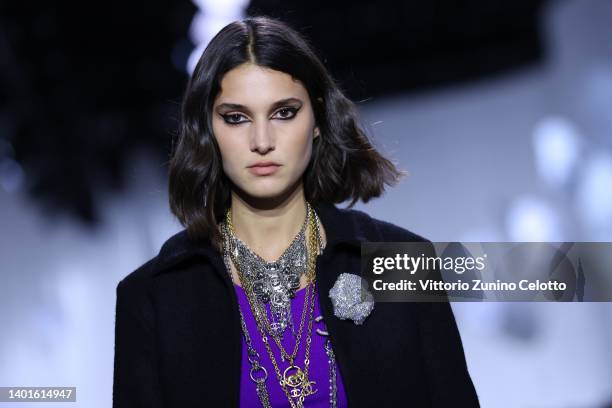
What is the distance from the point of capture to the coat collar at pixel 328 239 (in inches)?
84.8

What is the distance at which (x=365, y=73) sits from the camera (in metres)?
3.65

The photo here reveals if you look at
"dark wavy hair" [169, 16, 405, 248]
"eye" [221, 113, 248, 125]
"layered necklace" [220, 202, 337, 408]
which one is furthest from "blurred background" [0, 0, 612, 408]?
"eye" [221, 113, 248, 125]

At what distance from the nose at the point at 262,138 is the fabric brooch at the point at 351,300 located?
41 cm

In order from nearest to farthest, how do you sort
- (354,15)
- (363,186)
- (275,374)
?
(275,374) < (363,186) < (354,15)

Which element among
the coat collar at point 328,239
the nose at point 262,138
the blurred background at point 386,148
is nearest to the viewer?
the nose at point 262,138

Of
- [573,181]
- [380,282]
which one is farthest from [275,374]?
[573,181]

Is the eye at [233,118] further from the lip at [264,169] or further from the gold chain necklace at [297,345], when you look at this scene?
the gold chain necklace at [297,345]

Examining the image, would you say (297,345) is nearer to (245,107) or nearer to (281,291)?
(281,291)

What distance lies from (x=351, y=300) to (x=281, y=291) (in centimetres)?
21

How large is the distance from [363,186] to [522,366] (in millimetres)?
1766

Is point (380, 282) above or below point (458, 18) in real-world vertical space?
below

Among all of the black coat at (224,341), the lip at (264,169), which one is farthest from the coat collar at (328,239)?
the lip at (264,169)

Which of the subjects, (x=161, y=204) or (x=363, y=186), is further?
(x=161, y=204)

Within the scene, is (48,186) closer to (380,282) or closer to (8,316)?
(8,316)
